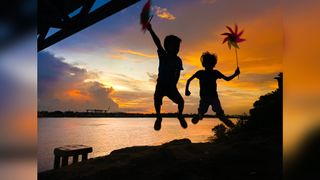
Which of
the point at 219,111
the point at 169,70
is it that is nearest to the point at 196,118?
the point at 219,111

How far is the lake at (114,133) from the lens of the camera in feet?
13.1

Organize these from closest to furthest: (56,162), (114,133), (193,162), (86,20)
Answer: (86,20)
(193,162)
(114,133)
(56,162)

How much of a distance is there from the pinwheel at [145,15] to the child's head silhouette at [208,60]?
64cm

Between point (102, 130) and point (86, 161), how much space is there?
0.44m

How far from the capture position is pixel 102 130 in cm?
447

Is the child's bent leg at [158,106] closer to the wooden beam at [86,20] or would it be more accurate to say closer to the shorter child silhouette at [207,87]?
the shorter child silhouette at [207,87]

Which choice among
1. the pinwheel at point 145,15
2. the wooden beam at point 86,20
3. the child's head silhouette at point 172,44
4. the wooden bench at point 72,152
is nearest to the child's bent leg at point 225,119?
the child's head silhouette at point 172,44

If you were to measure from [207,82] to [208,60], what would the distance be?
0.71 feet

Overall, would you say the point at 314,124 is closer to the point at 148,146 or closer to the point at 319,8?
the point at 319,8

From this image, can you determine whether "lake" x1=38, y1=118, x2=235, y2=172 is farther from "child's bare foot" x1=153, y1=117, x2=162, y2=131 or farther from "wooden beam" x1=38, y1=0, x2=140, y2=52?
"wooden beam" x1=38, y1=0, x2=140, y2=52

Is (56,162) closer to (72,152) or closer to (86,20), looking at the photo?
(72,152)

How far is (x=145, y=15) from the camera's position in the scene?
13.2 feet

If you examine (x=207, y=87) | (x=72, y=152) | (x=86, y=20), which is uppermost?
(x=86, y=20)

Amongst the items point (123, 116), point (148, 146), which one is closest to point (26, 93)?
point (123, 116)
